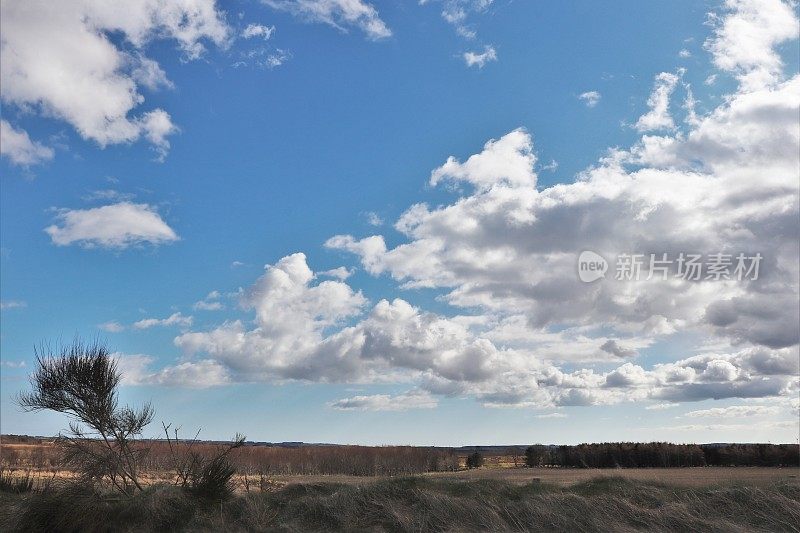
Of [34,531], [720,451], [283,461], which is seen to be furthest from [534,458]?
[34,531]

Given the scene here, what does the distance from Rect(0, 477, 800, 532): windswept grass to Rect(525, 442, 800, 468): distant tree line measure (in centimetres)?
5705

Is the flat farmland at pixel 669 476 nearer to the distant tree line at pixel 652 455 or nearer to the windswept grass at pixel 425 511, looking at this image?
the windswept grass at pixel 425 511

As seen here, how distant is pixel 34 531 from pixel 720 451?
7217 centimetres

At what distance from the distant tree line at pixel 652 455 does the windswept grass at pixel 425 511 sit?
57052mm

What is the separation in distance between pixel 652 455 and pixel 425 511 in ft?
208

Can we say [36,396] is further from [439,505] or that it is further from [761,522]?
[761,522]

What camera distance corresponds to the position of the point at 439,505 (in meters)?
16.4

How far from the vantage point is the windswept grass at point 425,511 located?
49.9ft

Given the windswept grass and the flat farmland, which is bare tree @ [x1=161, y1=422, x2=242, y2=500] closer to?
the windswept grass

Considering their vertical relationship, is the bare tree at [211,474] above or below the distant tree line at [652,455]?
above

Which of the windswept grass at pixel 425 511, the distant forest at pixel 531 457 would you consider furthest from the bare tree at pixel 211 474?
the distant forest at pixel 531 457

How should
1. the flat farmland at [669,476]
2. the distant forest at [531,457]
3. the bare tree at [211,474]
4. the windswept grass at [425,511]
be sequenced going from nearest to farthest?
the windswept grass at [425,511] → the bare tree at [211,474] → the flat farmland at [669,476] → the distant forest at [531,457]

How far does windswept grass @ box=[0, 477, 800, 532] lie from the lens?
15.2 metres

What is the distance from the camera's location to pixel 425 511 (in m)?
16.4
